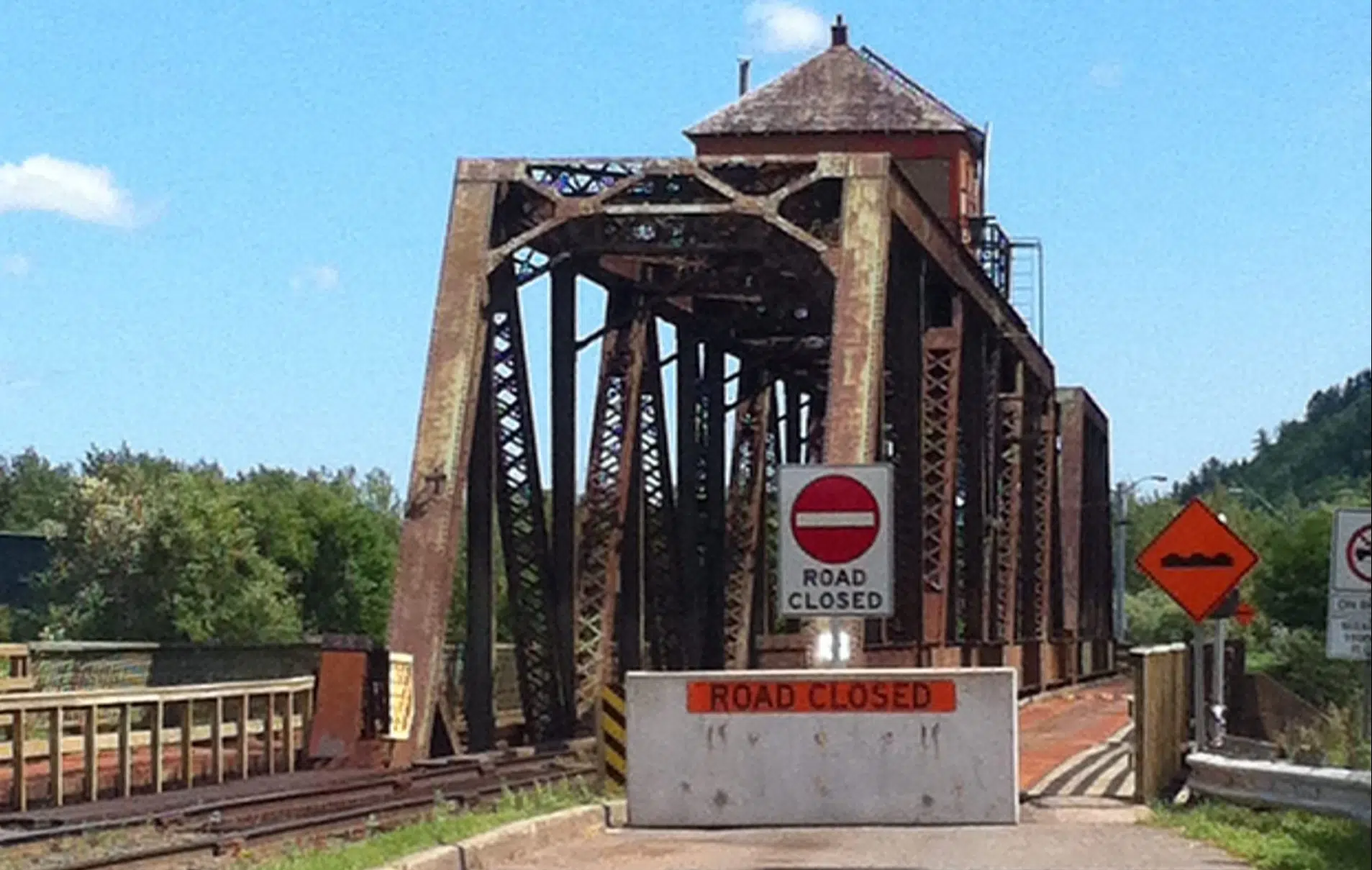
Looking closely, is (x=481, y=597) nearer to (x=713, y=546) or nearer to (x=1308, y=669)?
(x=713, y=546)

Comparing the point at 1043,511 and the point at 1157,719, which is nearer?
the point at 1157,719

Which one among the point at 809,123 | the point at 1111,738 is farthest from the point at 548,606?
the point at 809,123

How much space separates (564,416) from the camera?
29188mm

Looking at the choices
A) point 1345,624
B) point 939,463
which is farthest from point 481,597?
point 1345,624

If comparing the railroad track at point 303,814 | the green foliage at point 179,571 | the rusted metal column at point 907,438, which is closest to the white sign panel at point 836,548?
the railroad track at point 303,814

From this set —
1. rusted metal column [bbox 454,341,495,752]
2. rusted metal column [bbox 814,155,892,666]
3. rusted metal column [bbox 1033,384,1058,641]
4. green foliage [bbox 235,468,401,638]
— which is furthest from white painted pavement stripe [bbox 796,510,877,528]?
green foliage [bbox 235,468,401,638]

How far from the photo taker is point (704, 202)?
26562 mm

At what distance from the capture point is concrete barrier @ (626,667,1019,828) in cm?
1474

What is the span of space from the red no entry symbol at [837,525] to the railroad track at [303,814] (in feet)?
15.9

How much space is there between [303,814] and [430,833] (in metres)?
4.15

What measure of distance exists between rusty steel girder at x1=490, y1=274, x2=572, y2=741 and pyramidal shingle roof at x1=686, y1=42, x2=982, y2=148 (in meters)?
11.5

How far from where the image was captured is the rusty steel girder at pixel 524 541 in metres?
26.8

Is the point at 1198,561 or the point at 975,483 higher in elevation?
the point at 975,483

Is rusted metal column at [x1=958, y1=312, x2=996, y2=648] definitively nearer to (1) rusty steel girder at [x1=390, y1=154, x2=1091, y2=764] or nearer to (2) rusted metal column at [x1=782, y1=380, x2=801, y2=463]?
(1) rusty steel girder at [x1=390, y1=154, x2=1091, y2=764]
